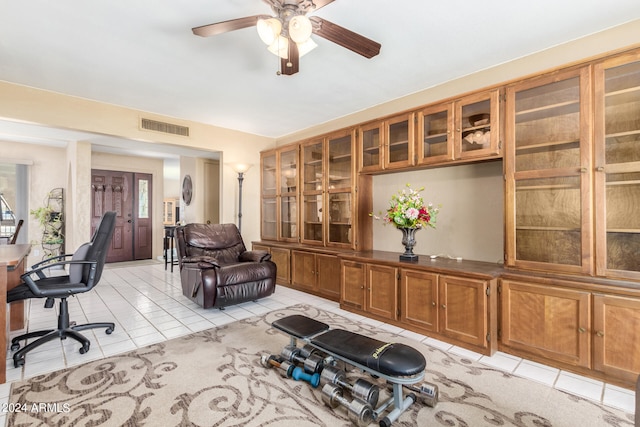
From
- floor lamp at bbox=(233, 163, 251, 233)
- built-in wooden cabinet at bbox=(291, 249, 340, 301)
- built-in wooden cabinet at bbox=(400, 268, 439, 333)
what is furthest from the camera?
floor lamp at bbox=(233, 163, 251, 233)

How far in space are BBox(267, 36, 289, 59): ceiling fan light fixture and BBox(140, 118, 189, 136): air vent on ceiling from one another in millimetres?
3048

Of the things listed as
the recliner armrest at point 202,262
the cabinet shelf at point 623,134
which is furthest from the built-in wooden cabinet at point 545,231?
the recliner armrest at point 202,262

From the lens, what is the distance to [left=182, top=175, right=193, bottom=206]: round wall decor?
6.99 meters

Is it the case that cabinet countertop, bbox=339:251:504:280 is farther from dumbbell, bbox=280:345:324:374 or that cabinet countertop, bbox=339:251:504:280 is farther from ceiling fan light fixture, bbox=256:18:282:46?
ceiling fan light fixture, bbox=256:18:282:46

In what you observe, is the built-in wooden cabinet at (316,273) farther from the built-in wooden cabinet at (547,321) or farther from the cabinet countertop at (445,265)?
the built-in wooden cabinet at (547,321)

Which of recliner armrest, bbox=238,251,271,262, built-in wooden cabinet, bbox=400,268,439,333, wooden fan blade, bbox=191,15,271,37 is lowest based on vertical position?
built-in wooden cabinet, bbox=400,268,439,333

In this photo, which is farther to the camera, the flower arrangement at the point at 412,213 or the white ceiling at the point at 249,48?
the flower arrangement at the point at 412,213

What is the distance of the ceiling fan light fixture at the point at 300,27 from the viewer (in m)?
1.74

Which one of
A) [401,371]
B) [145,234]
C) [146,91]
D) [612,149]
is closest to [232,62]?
[146,91]

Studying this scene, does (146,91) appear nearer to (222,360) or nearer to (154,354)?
(154,354)

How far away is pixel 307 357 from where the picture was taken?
2.11 m

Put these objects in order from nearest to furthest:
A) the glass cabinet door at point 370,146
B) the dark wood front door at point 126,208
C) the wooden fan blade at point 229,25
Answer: the wooden fan blade at point 229,25 → the glass cabinet door at point 370,146 → the dark wood front door at point 126,208

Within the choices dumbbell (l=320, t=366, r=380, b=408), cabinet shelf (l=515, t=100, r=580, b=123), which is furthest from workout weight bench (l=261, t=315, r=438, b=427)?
cabinet shelf (l=515, t=100, r=580, b=123)

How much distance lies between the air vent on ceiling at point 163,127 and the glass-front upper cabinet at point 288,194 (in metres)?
1.55
